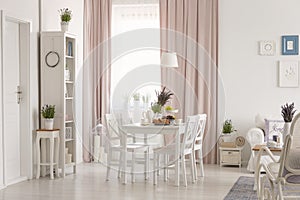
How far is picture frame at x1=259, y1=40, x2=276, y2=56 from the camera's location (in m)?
8.30

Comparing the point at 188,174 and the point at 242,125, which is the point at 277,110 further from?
the point at 188,174

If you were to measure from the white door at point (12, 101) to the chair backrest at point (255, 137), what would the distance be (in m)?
3.20

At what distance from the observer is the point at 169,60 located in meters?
8.14

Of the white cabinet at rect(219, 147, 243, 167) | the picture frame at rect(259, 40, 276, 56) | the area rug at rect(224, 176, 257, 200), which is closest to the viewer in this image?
the area rug at rect(224, 176, 257, 200)

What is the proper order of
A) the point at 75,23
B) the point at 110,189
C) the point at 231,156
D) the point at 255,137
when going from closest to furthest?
the point at 110,189
the point at 255,137
the point at 231,156
the point at 75,23

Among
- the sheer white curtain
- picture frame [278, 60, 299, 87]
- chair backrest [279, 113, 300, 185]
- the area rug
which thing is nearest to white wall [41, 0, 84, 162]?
the sheer white curtain

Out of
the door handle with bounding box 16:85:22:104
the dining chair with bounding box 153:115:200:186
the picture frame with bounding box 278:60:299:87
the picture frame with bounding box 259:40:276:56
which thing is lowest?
the dining chair with bounding box 153:115:200:186

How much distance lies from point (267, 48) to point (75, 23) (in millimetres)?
3027

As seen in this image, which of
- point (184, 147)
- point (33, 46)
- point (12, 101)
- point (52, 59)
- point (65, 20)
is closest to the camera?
point (184, 147)

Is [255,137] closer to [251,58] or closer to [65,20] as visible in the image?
[251,58]

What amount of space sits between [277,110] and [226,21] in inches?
63.0

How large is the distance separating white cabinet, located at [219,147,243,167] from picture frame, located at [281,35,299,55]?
Result: 1.64 meters

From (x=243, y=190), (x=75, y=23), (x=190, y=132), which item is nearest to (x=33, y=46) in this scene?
(x=75, y=23)

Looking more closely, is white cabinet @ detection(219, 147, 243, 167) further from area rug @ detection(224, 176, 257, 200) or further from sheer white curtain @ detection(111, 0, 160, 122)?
sheer white curtain @ detection(111, 0, 160, 122)
